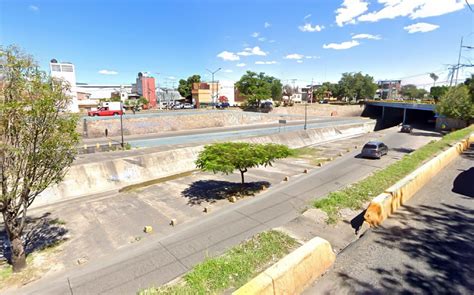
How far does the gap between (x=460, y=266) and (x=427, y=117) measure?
94164mm

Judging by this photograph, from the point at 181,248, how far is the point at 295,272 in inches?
351

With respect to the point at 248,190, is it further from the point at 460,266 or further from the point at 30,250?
the point at 460,266

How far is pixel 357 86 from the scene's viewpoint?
9206 centimetres

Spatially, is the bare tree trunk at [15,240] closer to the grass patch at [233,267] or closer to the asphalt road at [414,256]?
the grass patch at [233,267]

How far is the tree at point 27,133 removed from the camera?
8.88 meters

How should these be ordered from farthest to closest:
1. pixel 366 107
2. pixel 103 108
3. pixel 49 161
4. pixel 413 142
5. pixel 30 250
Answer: pixel 366 107 < pixel 103 108 < pixel 413 142 < pixel 30 250 < pixel 49 161

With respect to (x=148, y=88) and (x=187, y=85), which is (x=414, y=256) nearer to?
(x=148, y=88)

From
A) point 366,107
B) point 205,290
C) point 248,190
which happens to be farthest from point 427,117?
point 205,290

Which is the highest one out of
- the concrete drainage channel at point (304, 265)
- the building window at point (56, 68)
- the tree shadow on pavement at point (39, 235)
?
the building window at point (56, 68)

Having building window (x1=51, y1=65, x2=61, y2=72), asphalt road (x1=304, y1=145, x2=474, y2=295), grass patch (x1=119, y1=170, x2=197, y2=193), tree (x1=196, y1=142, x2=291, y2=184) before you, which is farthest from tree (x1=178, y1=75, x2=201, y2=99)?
asphalt road (x1=304, y1=145, x2=474, y2=295)

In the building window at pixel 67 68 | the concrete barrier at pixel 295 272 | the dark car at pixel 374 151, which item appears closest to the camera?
the concrete barrier at pixel 295 272

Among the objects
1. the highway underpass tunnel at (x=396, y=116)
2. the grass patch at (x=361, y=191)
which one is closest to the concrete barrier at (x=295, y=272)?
the grass patch at (x=361, y=191)

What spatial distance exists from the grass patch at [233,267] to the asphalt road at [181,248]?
3627 millimetres

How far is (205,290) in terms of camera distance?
4246 mm
